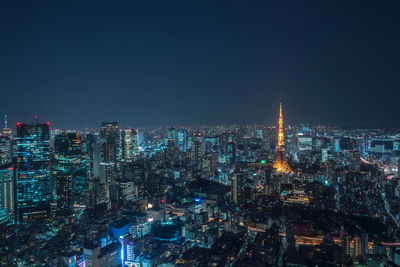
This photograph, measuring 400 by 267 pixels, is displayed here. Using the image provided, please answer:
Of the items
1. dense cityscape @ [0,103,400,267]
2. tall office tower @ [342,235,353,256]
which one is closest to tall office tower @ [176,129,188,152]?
dense cityscape @ [0,103,400,267]

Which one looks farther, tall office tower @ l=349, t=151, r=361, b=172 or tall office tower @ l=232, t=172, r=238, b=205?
tall office tower @ l=349, t=151, r=361, b=172

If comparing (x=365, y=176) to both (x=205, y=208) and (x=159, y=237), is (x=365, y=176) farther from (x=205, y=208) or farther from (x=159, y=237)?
(x=159, y=237)

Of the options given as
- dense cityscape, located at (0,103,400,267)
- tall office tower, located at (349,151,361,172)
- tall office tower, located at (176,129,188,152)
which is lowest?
dense cityscape, located at (0,103,400,267)

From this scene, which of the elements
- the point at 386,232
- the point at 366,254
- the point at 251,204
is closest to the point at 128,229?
the point at 251,204

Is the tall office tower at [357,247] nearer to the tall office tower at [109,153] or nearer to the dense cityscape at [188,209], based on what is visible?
the dense cityscape at [188,209]

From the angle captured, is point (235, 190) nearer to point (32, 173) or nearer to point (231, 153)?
point (32, 173)

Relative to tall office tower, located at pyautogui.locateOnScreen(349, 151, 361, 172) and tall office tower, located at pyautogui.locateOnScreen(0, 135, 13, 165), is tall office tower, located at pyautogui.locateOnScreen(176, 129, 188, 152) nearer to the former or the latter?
tall office tower, located at pyautogui.locateOnScreen(349, 151, 361, 172)

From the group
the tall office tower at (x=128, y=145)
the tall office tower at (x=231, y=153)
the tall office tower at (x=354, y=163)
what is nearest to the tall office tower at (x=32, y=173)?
the tall office tower at (x=128, y=145)

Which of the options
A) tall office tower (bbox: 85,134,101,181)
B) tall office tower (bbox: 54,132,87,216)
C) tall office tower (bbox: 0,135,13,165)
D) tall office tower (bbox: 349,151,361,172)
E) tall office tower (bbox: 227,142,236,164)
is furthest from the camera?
tall office tower (bbox: 227,142,236,164)
